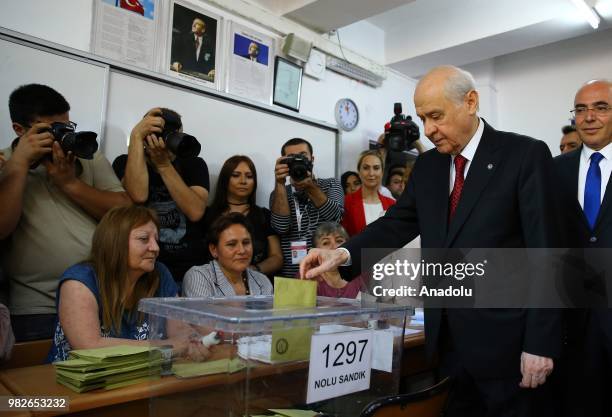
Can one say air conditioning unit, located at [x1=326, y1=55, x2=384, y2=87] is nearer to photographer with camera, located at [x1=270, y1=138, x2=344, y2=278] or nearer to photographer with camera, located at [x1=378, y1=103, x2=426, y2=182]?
photographer with camera, located at [x1=378, y1=103, x2=426, y2=182]

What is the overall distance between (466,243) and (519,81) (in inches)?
181

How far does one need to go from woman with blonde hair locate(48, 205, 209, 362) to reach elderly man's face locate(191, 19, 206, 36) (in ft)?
5.52

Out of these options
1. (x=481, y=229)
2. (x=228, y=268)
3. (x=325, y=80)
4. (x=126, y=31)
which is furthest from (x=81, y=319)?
(x=325, y=80)

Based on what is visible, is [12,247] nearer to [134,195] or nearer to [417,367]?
[134,195]

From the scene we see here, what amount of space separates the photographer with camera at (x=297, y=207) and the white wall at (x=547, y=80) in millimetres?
3204

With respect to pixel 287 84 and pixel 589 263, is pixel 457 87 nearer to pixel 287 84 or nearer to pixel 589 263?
pixel 589 263

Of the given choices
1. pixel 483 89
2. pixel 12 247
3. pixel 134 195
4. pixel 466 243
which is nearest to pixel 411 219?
pixel 466 243

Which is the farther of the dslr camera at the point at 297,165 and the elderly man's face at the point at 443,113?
the dslr camera at the point at 297,165

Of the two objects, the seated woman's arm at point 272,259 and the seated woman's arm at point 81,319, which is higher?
the seated woman's arm at point 272,259

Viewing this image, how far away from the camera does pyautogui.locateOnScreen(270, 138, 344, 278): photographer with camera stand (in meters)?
2.59

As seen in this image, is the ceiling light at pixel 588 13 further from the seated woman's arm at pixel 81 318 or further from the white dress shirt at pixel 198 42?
the seated woman's arm at pixel 81 318

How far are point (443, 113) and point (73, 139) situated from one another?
→ 1.33 meters

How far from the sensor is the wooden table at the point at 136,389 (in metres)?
0.71

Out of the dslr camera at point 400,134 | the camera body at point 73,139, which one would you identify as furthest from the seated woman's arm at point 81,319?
the dslr camera at point 400,134
